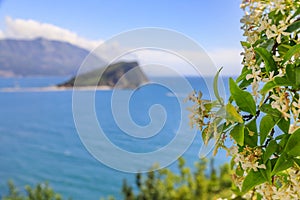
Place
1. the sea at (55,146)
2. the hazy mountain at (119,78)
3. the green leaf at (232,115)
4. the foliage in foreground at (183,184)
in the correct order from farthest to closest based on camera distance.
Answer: the foliage in foreground at (183,184), the sea at (55,146), the hazy mountain at (119,78), the green leaf at (232,115)

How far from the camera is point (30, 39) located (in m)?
23.3

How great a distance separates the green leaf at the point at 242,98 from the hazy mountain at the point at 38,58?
2000cm

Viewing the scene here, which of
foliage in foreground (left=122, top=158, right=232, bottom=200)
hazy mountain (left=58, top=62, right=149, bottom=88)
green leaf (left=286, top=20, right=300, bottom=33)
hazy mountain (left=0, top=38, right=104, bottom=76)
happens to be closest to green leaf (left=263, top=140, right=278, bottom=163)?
green leaf (left=286, top=20, right=300, bottom=33)

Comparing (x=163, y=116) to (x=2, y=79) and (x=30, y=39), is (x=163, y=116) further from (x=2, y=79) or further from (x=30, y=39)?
(x=30, y=39)

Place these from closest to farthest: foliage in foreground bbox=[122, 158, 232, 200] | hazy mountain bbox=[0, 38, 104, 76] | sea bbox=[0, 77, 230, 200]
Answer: sea bbox=[0, 77, 230, 200] < foliage in foreground bbox=[122, 158, 232, 200] < hazy mountain bbox=[0, 38, 104, 76]

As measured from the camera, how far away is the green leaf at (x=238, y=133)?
0.28m

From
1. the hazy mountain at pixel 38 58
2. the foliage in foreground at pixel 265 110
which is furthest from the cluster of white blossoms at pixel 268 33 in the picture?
the hazy mountain at pixel 38 58

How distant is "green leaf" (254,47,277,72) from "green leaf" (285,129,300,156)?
0.06 metres

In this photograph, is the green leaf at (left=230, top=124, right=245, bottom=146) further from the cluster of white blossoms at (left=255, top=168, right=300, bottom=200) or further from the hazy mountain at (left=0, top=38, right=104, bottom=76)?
the hazy mountain at (left=0, top=38, right=104, bottom=76)

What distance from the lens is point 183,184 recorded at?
2.03m

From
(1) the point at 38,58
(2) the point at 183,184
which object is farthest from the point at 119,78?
(1) the point at 38,58

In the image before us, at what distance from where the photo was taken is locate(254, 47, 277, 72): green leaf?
0.29m

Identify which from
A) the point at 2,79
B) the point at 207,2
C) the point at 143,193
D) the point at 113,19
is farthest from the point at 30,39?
the point at 143,193

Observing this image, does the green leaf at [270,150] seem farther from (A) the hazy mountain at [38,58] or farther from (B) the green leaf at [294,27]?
(A) the hazy mountain at [38,58]
